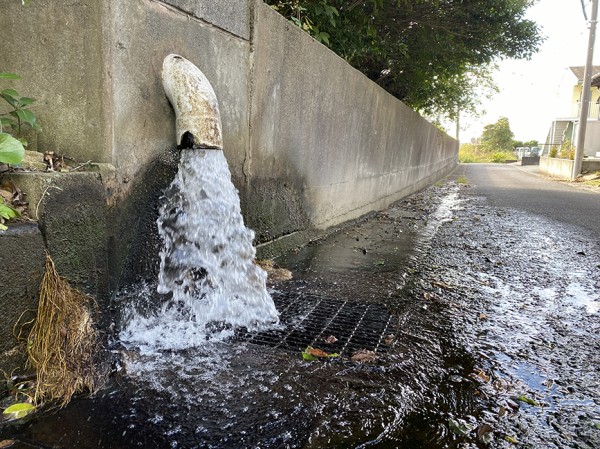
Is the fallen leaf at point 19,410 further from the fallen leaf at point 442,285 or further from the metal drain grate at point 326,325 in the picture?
the fallen leaf at point 442,285

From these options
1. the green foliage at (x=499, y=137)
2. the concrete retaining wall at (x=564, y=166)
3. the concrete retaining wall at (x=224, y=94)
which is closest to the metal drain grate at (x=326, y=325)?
the concrete retaining wall at (x=224, y=94)

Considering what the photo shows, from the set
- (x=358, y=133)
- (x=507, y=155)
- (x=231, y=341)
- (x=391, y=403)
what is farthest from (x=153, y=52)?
→ (x=507, y=155)

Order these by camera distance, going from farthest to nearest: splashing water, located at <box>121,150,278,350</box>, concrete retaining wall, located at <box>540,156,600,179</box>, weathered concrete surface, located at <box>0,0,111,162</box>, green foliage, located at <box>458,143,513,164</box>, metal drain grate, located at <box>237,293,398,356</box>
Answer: green foliage, located at <box>458,143,513,164</box> → concrete retaining wall, located at <box>540,156,600,179</box> → splashing water, located at <box>121,150,278,350</box> → metal drain grate, located at <box>237,293,398,356</box> → weathered concrete surface, located at <box>0,0,111,162</box>

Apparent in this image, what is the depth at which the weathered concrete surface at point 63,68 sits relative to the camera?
2.35m

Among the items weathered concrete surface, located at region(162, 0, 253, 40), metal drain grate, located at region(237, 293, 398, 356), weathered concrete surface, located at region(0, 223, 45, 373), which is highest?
weathered concrete surface, located at region(162, 0, 253, 40)

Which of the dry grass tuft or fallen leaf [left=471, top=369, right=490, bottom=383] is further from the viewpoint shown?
fallen leaf [left=471, top=369, right=490, bottom=383]

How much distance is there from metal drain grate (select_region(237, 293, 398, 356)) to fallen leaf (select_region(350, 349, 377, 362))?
6 centimetres

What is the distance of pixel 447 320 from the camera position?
9.94 ft

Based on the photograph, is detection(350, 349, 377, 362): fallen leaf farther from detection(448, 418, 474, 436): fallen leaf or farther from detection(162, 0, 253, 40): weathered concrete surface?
detection(162, 0, 253, 40): weathered concrete surface

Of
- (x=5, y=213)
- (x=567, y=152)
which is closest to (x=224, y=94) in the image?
(x=5, y=213)

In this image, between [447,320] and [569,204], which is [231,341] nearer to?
[447,320]

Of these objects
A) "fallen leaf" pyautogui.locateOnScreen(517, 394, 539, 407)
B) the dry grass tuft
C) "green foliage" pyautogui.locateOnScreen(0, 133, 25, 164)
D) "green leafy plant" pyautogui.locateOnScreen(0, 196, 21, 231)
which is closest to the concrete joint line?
"green foliage" pyautogui.locateOnScreen(0, 133, 25, 164)

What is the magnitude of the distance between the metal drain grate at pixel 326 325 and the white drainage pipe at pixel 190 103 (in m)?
1.22

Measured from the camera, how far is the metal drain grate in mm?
2623
